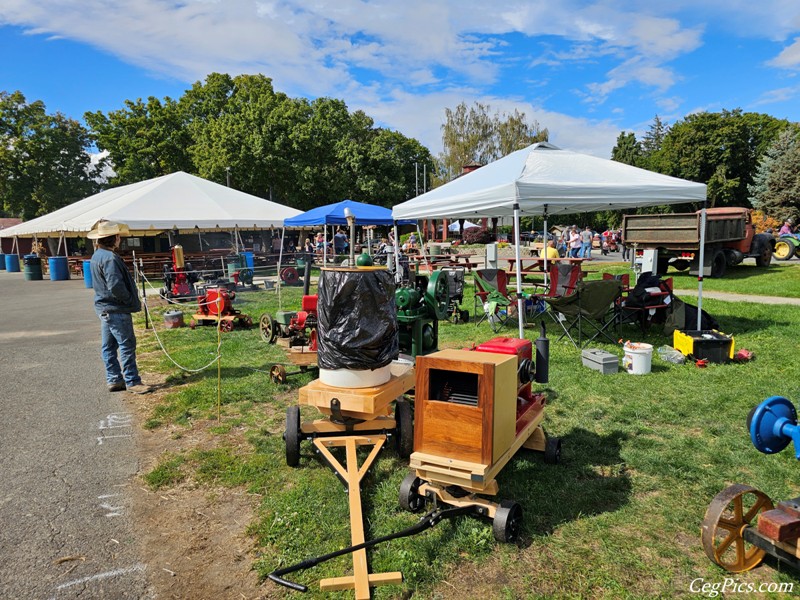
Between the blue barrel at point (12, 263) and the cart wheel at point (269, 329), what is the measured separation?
27.1m

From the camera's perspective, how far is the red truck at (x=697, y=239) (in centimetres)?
1451

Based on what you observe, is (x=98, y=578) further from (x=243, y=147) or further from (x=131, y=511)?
(x=243, y=147)

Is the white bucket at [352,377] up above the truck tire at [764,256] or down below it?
below

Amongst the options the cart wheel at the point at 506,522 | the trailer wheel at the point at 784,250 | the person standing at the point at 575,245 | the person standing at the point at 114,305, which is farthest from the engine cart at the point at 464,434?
the trailer wheel at the point at 784,250

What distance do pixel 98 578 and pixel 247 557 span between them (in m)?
0.77

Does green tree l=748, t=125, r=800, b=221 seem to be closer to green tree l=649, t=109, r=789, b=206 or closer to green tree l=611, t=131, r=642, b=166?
green tree l=649, t=109, r=789, b=206

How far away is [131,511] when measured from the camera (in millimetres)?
3334

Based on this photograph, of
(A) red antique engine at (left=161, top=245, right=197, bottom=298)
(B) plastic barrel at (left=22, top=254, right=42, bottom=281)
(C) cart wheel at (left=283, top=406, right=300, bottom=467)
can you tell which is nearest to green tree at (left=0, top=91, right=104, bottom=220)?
(B) plastic barrel at (left=22, top=254, right=42, bottom=281)

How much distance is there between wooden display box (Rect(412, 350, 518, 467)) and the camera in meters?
2.80

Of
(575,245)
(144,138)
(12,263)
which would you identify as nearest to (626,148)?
(575,245)

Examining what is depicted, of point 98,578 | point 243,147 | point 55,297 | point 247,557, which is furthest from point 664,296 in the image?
point 243,147

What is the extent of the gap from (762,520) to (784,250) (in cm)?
2147

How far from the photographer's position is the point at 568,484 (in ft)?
11.3

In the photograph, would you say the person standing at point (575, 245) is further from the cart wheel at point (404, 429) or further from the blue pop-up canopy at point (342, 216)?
the cart wheel at point (404, 429)
